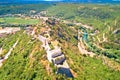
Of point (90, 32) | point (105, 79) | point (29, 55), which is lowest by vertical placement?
point (90, 32)

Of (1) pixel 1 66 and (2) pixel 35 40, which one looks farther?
(2) pixel 35 40

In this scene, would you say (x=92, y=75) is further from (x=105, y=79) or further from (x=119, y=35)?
(x=119, y=35)

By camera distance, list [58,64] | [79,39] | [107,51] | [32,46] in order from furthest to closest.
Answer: [79,39] < [107,51] < [32,46] < [58,64]

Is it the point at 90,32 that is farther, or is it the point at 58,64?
the point at 90,32

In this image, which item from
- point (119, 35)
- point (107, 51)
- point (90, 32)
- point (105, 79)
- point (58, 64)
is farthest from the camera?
point (90, 32)

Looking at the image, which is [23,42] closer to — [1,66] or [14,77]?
[1,66]

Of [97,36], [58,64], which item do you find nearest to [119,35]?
[97,36]

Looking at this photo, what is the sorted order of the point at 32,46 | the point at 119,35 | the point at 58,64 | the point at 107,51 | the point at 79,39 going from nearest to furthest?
the point at 58,64
the point at 32,46
the point at 107,51
the point at 79,39
the point at 119,35

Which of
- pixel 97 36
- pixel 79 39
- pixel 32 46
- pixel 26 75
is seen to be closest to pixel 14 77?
pixel 26 75

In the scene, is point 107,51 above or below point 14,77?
below
